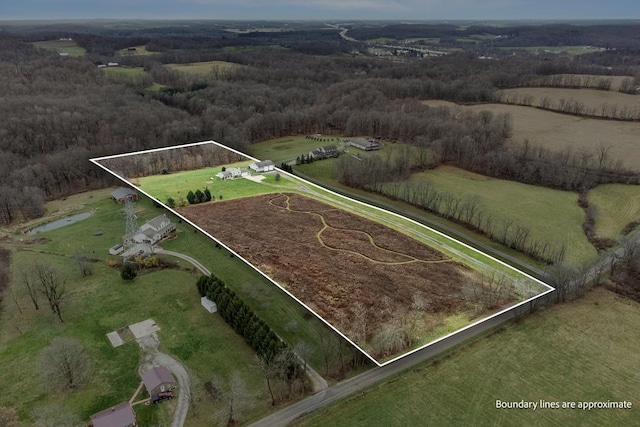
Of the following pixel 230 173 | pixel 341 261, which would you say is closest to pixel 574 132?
pixel 230 173

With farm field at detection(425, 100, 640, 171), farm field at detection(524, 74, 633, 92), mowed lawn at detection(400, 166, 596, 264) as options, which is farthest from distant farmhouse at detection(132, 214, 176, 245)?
farm field at detection(524, 74, 633, 92)

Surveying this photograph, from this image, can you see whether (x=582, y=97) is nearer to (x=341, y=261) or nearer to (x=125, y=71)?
(x=341, y=261)

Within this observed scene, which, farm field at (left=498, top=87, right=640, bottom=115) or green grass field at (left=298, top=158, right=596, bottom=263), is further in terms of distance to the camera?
farm field at (left=498, top=87, right=640, bottom=115)

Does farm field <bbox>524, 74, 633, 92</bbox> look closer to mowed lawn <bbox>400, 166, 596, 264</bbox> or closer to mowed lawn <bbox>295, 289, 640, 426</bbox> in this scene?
mowed lawn <bbox>400, 166, 596, 264</bbox>

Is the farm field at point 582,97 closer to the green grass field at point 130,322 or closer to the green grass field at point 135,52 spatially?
the green grass field at point 130,322

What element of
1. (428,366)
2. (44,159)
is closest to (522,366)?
(428,366)

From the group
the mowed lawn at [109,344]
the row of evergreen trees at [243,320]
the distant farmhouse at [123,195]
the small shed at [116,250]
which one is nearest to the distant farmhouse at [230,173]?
the mowed lawn at [109,344]

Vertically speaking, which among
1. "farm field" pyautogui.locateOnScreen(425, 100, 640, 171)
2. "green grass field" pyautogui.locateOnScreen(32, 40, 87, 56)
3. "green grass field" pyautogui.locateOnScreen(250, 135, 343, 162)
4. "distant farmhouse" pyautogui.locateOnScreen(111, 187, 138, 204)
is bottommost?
"green grass field" pyautogui.locateOnScreen(250, 135, 343, 162)
